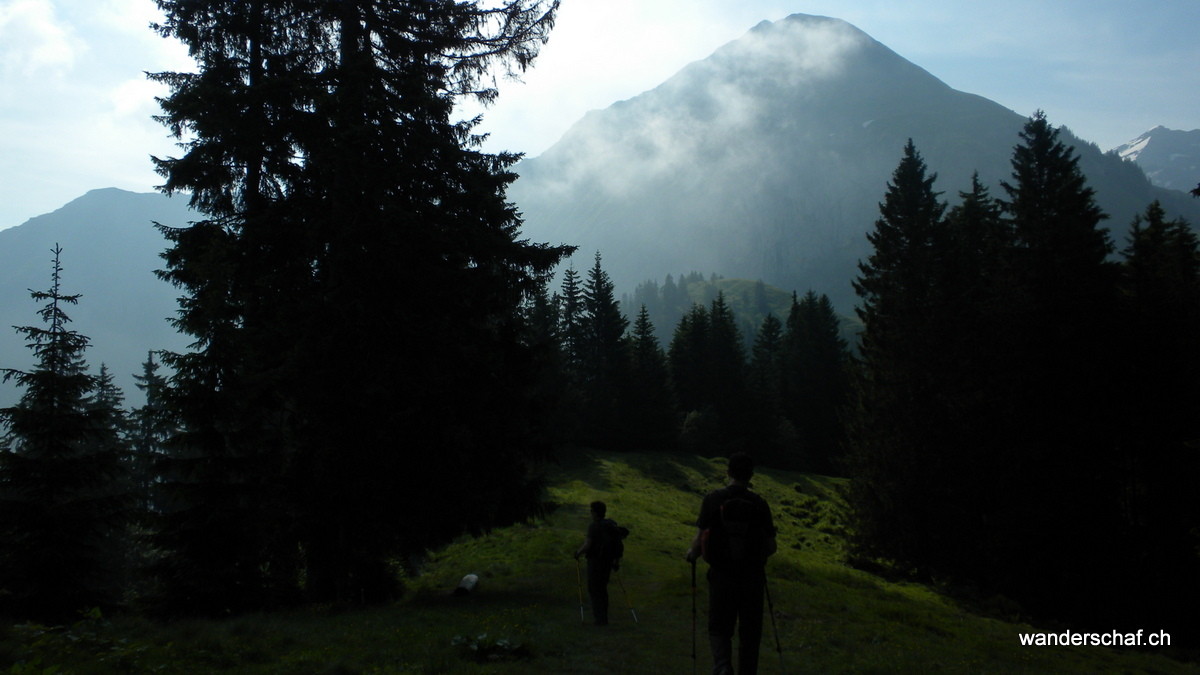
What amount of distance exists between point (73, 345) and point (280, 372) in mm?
7544

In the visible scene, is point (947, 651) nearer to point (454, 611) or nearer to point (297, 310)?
point (454, 611)

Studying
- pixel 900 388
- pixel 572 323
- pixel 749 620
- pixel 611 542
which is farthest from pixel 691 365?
pixel 749 620

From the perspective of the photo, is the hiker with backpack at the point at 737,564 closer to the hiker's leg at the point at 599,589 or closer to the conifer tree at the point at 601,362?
the hiker's leg at the point at 599,589

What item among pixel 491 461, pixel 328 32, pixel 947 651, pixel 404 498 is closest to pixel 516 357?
pixel 491 461

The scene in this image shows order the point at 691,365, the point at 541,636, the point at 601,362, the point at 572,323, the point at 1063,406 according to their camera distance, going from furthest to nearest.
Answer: the point at 691,365, the point at 572,323, the point at 601,362, the point at 1063,406, the point at 541,636

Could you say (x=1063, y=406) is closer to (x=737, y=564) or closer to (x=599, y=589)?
(x=599, y=589)

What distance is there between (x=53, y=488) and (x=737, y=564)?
55.9 feet

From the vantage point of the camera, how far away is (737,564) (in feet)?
22.5

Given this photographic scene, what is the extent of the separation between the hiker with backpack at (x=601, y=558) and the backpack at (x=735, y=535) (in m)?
4.86

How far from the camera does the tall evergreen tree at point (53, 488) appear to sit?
15.3 metres

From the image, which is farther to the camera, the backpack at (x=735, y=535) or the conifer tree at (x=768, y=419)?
the conifer tree at (x=768, y=419)

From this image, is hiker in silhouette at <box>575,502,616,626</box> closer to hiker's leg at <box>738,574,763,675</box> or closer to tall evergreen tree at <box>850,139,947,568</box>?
hiker's leg at <box>738,574,763,675</box>

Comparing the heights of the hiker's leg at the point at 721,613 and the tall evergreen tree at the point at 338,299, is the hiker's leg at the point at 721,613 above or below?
below

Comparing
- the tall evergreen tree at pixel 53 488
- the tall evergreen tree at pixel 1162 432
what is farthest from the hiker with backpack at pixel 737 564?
the tall evergreen tree at pixel 1162 432
